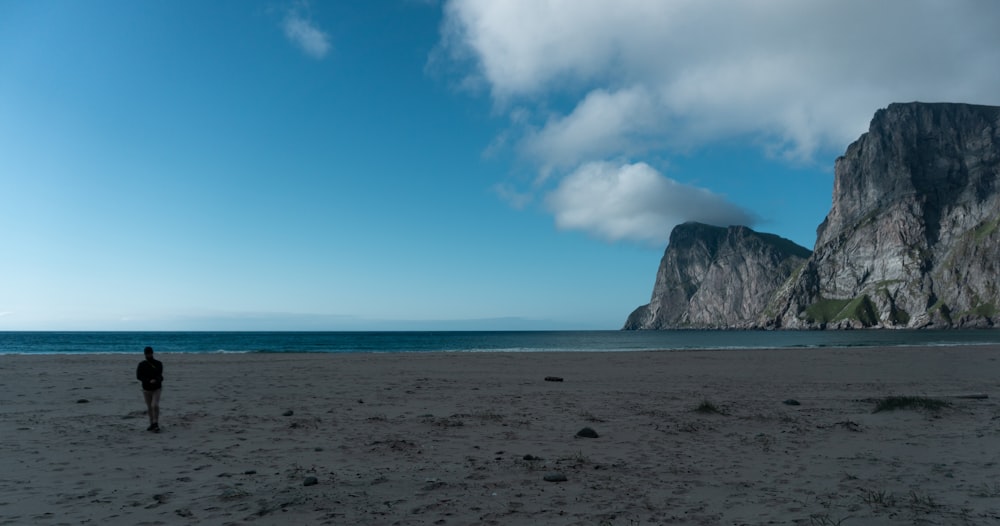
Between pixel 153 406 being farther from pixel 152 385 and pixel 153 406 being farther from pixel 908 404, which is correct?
pixel 908 404

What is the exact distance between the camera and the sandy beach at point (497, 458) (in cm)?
731

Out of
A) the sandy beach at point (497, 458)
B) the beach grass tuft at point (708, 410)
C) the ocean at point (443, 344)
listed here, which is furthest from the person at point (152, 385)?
the ocean at point (443, 344)

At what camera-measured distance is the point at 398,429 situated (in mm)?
13133

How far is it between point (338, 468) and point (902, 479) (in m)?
9.33

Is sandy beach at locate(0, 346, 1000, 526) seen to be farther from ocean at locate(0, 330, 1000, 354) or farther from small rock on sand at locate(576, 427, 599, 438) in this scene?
ocean at locate(0, 330, 1000, 354)

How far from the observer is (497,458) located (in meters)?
10.2

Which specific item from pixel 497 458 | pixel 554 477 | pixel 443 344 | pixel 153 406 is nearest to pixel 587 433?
pixel 497 458

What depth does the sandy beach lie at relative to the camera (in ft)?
24.0

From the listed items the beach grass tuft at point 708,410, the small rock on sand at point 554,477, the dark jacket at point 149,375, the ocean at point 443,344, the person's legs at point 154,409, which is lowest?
the ocean at point 443,344

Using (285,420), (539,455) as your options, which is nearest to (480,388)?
(285,420)

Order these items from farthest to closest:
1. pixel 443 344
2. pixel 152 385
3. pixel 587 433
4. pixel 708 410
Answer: pixel 443 344
pixel 708 410
pixel 152 385
pixel 587 433

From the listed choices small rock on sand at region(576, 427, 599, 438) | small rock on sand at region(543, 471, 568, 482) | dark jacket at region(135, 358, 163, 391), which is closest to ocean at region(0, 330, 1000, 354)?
dark jacket at region(135, 358, 163, 391)

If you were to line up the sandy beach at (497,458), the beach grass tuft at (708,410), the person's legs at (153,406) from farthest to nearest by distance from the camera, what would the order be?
1. the beach grass tuft at (708,410)
2. the person's legs at (153,406)
3. the sandy beach at (497,458)

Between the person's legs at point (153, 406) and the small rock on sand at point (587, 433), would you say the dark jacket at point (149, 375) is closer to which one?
the person's legs at point (153, 406)
